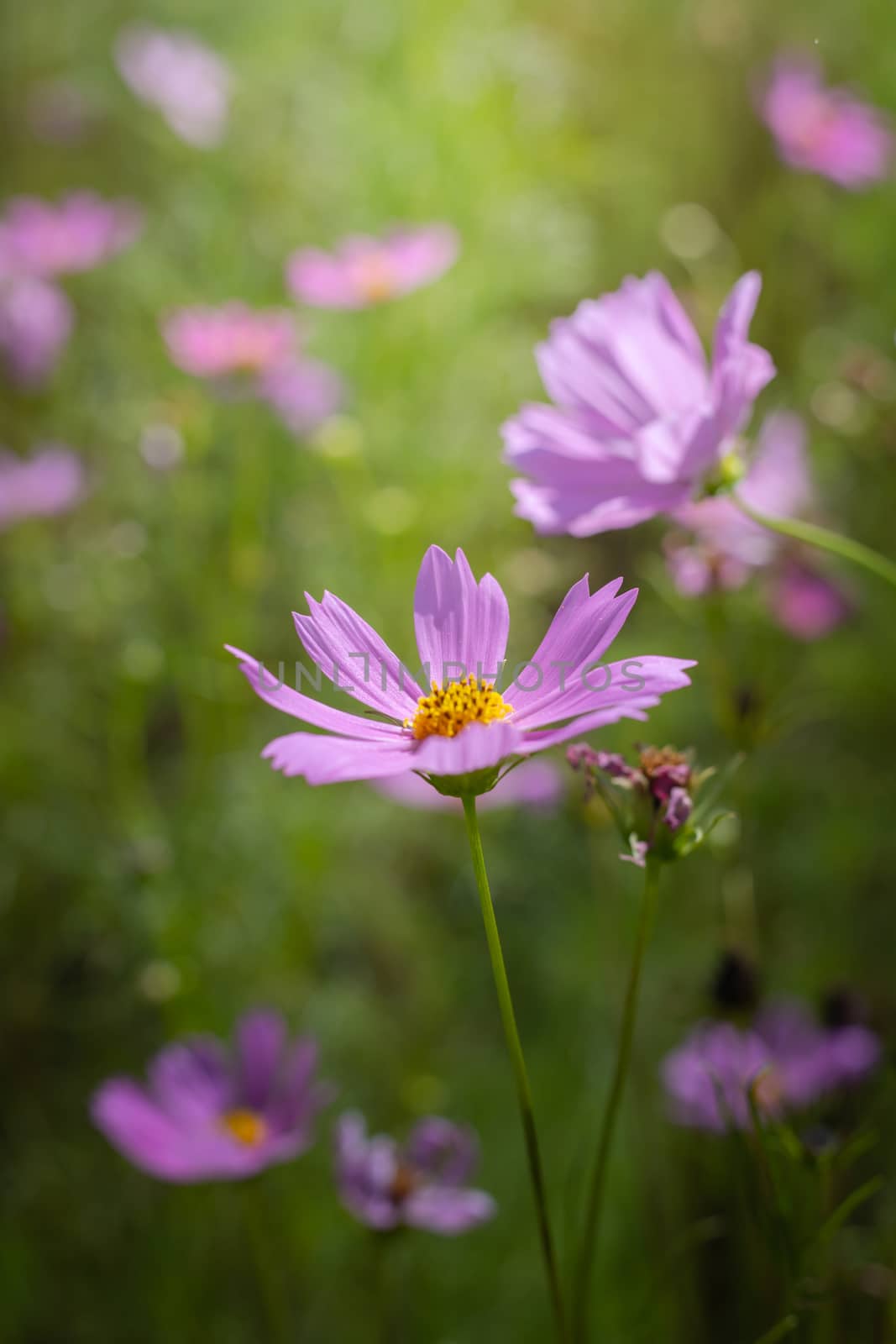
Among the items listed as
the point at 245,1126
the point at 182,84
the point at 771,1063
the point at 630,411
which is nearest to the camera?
the point at 630,411

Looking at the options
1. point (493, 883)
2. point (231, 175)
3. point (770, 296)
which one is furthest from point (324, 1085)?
point (231, 175)

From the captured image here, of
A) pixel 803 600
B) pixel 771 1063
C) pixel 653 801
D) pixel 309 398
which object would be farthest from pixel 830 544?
pixel 309 398

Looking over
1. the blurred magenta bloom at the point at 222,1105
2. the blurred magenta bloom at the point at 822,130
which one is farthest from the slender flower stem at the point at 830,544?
the blurred magenta bloom at the point at 822,130

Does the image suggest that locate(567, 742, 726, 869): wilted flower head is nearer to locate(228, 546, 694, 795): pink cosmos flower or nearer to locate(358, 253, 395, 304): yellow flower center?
locate(228, 546, 694, 795): pink cosmos flower

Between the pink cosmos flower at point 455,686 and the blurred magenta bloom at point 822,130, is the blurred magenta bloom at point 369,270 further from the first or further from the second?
the pink cosmos flower at point 455,686

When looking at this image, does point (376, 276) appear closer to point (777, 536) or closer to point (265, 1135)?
point (777, 536)

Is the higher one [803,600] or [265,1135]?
[803,600]

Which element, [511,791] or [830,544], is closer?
[830,544]

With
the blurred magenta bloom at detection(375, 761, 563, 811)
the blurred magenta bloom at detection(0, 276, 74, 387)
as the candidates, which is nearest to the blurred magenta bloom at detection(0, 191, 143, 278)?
the blurred magenta bloom at detection(0, 276, 74, 387)
